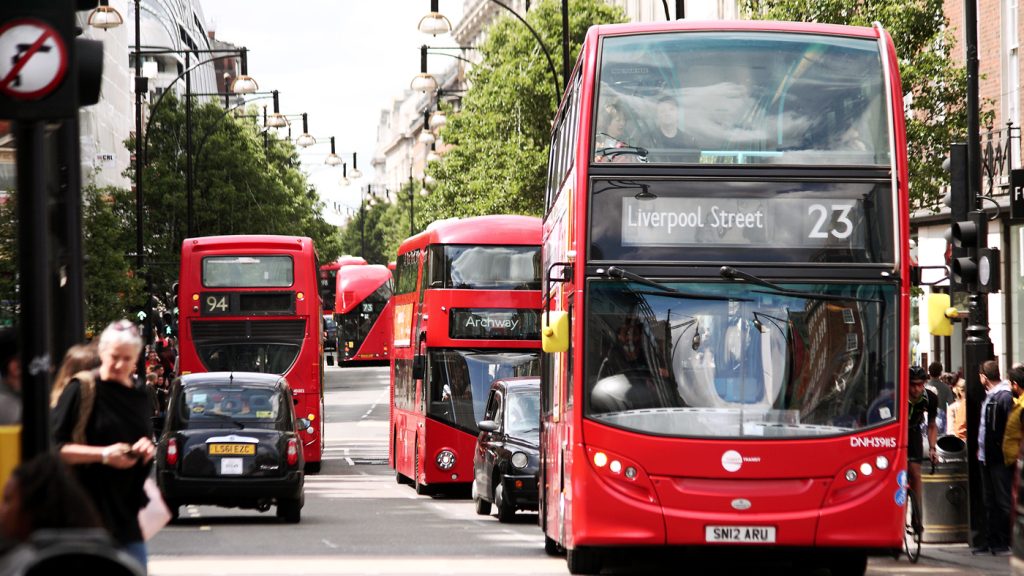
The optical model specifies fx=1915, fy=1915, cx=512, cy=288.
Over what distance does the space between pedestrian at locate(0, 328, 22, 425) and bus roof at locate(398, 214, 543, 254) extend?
18544mm

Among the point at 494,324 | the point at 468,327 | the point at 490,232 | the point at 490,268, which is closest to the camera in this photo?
the point at 494,324

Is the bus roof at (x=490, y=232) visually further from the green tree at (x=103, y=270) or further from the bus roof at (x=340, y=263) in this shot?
the bus roof at (x=340, y=263)

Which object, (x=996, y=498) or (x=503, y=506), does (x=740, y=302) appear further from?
(x=503, y=506)

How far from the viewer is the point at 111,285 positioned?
4156 centimetres

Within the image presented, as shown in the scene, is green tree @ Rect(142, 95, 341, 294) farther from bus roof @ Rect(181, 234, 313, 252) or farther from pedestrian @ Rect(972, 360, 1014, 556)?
pedestrian @ Rect(972, 360, 1014, 556)

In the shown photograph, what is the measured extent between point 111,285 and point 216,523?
66.1ft

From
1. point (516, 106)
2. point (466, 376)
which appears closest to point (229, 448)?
point (466, 376)

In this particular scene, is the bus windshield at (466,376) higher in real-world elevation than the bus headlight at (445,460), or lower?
higher

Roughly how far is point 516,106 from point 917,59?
2346cm

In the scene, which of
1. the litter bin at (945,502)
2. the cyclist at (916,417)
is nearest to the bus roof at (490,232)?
the cyclist at (916,417)

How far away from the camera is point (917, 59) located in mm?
29156

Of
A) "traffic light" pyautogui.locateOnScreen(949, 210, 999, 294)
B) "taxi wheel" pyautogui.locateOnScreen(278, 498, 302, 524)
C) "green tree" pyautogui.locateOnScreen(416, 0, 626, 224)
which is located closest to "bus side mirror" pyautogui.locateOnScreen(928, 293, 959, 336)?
"traffic light" pyautogui.locateOnScreen(949, 210, 999, 294)

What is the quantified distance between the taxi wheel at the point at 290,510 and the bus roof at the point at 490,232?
6.78 metres

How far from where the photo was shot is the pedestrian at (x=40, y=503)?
591cm
